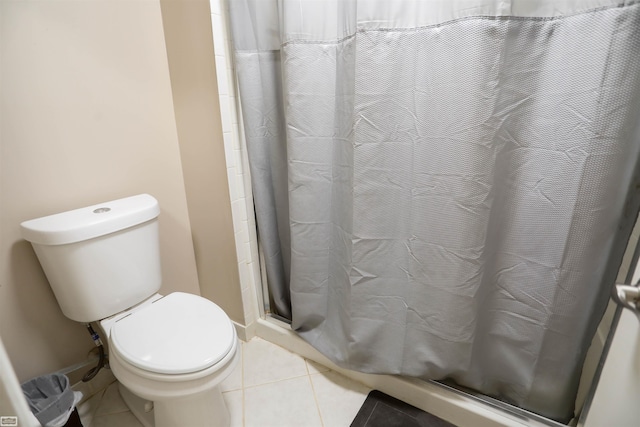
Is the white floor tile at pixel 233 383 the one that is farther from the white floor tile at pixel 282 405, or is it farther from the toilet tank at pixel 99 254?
the toilet tank at pixel 99 254

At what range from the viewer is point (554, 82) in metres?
0.71

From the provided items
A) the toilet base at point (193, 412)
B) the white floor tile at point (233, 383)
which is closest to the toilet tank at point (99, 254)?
the toilet base at point (193, 412)

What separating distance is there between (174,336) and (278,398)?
0.53m

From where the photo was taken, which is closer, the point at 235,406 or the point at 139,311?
the point at 139,311

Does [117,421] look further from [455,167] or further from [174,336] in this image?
[455,167]

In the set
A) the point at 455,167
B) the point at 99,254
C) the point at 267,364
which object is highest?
the point at 455,167

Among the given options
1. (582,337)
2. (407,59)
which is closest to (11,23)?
(407,59)

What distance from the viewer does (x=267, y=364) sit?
1349 mm

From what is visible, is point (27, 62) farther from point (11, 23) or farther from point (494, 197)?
point (494, 197)

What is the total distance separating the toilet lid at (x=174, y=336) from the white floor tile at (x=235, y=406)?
16.3 inches

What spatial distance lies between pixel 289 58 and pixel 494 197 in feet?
2.43

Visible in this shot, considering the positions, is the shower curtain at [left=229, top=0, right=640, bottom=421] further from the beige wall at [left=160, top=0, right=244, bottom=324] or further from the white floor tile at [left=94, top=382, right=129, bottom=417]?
the white floor tile at [left=94, top=382, right=129, bottom=417]

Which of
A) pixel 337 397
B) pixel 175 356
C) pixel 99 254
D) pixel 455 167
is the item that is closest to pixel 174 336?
pixel 175 356

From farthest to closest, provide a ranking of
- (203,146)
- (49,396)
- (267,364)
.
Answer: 1. (267,364)
2. (203,146)
3. (49,396)
